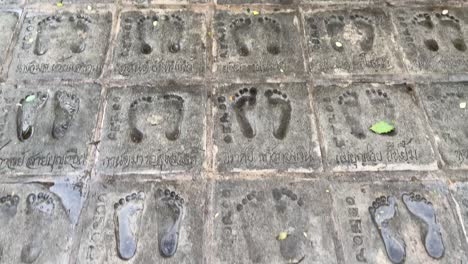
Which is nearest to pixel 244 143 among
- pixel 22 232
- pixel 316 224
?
Result: pixel 316 224

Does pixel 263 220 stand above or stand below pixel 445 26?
below

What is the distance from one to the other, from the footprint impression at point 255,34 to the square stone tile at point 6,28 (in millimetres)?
1484

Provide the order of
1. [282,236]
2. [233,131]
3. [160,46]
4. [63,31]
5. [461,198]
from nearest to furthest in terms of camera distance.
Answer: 1. [282,236]
2. [461,198]
3. [233,131]
4. [160,46]
5. [63,31]

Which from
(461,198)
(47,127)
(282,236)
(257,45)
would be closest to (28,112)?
(47,127)

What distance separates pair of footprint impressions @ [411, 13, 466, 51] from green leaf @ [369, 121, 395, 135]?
0.75m

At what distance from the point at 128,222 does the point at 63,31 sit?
1543mm

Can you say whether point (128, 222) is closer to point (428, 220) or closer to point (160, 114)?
point (160, 114)

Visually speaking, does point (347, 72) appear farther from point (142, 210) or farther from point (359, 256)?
point (142, 210)

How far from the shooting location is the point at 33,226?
2.39 meters

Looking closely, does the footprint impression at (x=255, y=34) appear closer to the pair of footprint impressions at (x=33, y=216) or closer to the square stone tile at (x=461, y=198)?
the square stone tile at (x=461, y=198)

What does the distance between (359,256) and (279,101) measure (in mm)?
1035

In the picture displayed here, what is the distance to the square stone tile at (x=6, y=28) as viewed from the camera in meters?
3.10

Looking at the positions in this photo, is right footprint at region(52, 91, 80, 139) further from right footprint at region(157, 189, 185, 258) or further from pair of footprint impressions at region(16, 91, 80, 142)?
right footprint at region(157, 189, 185, 258)

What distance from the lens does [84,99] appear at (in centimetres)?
286
